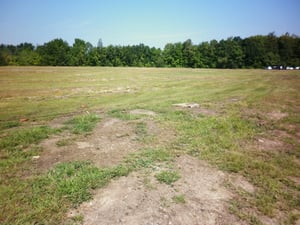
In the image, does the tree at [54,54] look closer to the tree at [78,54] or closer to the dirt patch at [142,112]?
the tree at [78,54]

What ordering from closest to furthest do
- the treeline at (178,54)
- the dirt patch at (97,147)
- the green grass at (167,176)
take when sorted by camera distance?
the green grass at (167,176)
the dirt patch at (97,147)
the treeline at (178,54)

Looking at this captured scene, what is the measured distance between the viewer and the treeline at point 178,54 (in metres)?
68.3

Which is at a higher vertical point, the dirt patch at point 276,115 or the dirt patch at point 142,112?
the dirt patch at point 142,112

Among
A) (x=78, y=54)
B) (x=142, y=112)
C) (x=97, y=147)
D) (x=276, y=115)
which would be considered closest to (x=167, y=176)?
(x=97, y=147)

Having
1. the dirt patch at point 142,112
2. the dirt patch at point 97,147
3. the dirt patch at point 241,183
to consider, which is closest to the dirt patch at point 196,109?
the dirt patch at point 142,112

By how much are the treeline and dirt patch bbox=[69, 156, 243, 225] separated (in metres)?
71.9

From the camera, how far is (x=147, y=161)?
5223 millimetres

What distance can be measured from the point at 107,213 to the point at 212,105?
28.0 ft

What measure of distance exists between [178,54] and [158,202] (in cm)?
7690

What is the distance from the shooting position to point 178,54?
77688mm

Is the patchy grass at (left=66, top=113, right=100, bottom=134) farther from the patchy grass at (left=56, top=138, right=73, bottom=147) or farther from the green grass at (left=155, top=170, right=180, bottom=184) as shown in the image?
the green grass at (left=155, top=170, right=180, bottom=184)

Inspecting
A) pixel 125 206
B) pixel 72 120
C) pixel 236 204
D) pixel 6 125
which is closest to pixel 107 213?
pixel 125 206

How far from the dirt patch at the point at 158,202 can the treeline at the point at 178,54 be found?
236 feet

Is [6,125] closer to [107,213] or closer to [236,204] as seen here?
[107,213]
